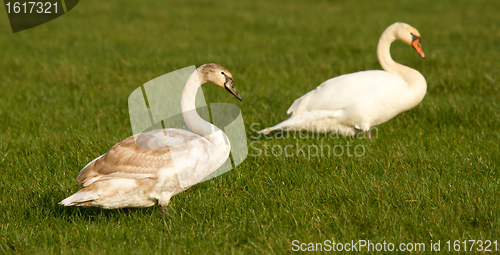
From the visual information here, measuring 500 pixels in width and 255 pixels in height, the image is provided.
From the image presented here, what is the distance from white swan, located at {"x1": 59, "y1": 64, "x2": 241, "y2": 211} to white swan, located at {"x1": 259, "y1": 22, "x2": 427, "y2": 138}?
2009 millimetres

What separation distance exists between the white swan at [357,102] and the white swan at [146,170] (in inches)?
79.1

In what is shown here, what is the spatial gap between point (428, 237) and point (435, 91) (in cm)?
500

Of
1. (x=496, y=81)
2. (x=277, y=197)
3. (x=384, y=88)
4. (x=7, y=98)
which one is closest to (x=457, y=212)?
(x=277, y=197)

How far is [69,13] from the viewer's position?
51.9 feet

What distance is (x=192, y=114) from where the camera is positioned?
145 inches

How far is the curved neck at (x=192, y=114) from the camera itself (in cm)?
365

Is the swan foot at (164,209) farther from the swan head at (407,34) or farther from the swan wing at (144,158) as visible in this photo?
the swan head at (407,34)

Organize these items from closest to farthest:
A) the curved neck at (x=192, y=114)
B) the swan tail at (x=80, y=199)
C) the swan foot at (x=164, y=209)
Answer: the swan tail at (x=80, y=199) → the swan foot at (x=164, y=209) → the curved neck at (x=192, y=114)

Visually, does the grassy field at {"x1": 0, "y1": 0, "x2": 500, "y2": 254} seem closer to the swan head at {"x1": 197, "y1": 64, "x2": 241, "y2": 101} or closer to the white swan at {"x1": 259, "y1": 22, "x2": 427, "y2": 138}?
the white swan at {"x1": 259, "y1": 22, "x2": 427, "y2": 138}

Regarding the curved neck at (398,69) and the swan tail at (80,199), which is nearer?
the swan tail at (80,199)

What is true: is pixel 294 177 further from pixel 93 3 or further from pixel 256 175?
pixel 93 3

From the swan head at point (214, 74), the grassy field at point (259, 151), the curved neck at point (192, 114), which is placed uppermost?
the swan head at point (214, 74)

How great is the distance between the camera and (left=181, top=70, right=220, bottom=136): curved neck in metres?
3.65

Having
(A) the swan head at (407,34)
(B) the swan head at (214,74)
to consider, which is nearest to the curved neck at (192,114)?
(B) the swan head at (214,74)
